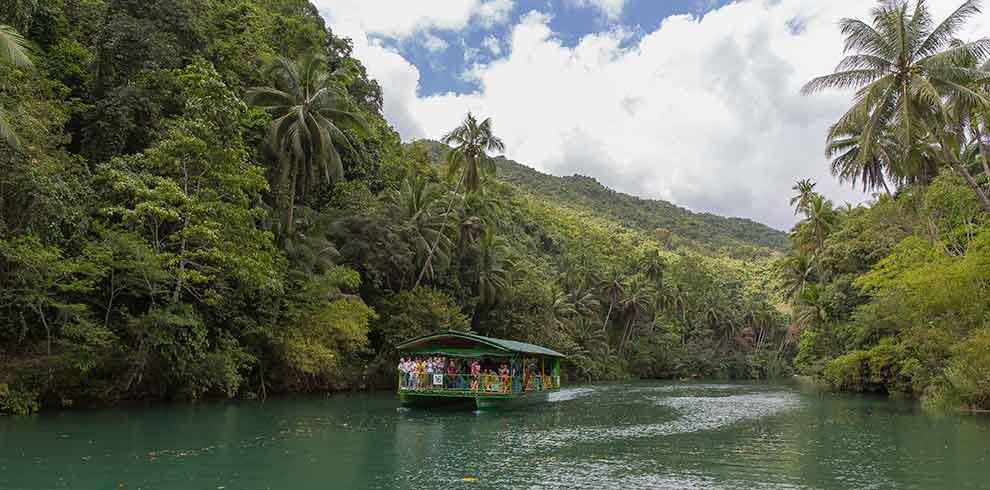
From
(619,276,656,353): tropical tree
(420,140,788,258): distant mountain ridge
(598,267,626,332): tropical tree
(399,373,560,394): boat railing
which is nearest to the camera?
(399,373,560,394): boat railing

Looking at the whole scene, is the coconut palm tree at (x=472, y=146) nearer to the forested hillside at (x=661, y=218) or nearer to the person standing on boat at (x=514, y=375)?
the person standing on boat at (x=514, y=375)

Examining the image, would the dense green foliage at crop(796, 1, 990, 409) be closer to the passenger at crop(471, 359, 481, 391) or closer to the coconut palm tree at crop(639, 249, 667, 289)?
the passenger at crop(471, 359, 481, 391)

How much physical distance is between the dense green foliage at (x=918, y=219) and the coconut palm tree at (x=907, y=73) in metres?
0.04

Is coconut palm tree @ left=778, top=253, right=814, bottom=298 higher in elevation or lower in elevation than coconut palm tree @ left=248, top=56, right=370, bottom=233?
lower

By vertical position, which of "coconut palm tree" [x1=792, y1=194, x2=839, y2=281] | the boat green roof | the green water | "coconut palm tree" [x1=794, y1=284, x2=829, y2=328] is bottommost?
the green water

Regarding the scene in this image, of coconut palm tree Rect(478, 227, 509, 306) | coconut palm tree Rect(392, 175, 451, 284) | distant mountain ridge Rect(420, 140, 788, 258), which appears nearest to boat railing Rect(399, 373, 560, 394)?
coconut palm tree Rect(392, 175, 451, 284)

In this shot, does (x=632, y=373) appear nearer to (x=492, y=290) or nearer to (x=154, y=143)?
(x=492, y=290)

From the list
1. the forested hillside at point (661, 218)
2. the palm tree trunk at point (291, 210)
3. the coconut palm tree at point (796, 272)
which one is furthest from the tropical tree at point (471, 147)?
the forested hillside at point (661, 218)

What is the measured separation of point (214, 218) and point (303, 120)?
354 inches

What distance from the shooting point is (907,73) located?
22.5 metres

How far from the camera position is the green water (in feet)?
41.1

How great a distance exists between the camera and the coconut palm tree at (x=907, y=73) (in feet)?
71.5

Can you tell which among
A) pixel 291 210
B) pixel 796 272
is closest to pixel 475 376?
pixel 291 210

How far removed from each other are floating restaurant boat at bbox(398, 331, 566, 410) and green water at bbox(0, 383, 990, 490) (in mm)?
884
